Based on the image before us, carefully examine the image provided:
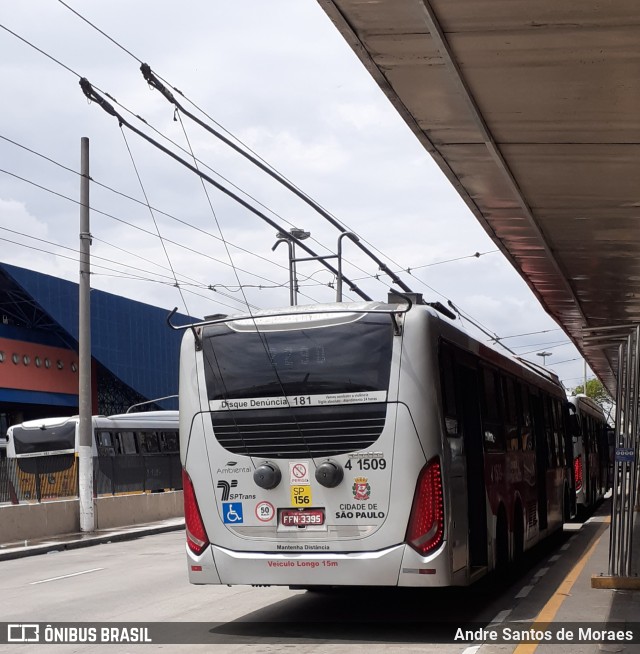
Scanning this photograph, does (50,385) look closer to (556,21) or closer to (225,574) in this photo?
(225,574)

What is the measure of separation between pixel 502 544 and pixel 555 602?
1.43 metres

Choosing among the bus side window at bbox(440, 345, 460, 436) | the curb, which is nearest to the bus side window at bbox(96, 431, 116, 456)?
the curb

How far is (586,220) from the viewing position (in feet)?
45.0

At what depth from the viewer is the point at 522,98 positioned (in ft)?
29.9

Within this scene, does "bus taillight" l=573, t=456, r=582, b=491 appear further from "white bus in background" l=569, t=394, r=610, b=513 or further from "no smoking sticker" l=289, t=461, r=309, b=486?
"no smoking sticker" l=289, t=461, r=309, b=486

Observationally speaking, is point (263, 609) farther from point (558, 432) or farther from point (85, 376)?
point (85, 376)

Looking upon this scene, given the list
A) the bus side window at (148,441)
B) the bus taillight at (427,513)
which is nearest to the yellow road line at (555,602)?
the bus taillight at (427,513)

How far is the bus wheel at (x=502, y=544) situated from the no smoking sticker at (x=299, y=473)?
3328mm

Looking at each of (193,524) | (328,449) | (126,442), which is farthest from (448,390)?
(126,442)

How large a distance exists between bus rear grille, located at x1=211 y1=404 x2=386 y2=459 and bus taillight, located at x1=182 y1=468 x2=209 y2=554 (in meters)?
0.59

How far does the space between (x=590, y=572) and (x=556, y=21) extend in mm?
9113

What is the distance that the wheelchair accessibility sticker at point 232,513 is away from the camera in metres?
10.6

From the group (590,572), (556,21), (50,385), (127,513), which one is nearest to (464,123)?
(556,21)

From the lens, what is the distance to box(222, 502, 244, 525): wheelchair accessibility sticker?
34.7ft
